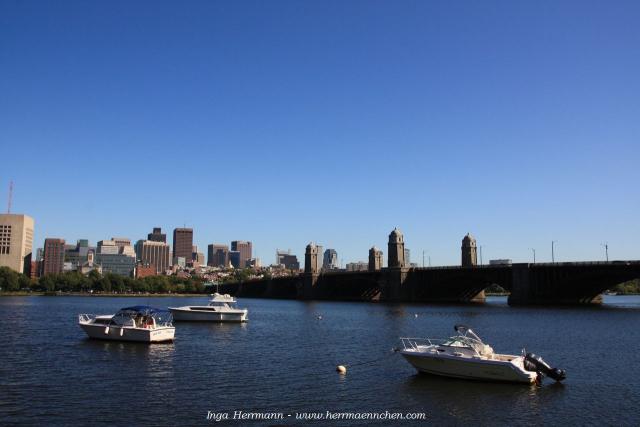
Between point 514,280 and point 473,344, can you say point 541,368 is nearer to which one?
point 473,344

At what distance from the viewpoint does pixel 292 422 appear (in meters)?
32.6

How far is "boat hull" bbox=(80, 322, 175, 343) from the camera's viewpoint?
216 ft

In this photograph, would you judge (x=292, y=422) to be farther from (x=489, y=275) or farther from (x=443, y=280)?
(x=443, y=280)

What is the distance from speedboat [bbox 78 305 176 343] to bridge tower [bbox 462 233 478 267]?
140 m

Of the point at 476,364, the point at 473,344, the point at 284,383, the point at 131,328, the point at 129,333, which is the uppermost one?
the point at 473,344

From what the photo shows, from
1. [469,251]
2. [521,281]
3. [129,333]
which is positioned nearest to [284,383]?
[129,333]

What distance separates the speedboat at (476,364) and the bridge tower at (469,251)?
151040 millimetres

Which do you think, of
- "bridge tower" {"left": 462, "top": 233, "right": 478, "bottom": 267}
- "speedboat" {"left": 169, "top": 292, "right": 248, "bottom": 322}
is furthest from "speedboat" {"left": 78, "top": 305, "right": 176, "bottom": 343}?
"bridge tower" {"left": 462, "top": 233, "right": 478, "bottom": 267}

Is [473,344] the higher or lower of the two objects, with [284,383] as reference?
higher

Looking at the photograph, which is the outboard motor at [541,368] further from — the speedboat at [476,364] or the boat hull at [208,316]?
the boat hull at [208,316]

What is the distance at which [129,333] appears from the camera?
220 feet

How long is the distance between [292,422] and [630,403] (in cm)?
2215

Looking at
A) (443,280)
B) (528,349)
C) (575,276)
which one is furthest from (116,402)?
(443,280)

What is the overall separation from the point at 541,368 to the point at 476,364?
486cm
